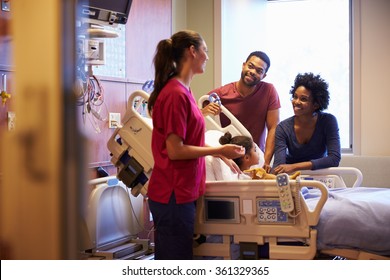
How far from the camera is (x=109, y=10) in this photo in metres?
3.49

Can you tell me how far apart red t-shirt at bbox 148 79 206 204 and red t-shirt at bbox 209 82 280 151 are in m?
1.36

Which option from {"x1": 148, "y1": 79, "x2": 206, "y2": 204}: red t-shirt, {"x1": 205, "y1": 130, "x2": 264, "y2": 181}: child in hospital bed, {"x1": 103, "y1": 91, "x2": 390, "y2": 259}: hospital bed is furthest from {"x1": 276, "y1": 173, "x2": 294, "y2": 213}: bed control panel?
{"x1": 205, "y1": 130, "x2": 264, "y2": 181}: child in hospital bed

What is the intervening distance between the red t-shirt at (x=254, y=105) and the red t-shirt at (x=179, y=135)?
1.36m

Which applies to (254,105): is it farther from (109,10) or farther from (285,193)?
(285,193)

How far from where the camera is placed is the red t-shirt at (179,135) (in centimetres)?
227

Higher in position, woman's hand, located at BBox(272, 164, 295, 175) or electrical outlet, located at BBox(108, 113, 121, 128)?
electrical outlet, located at BBox(108, 113, 121, 128)

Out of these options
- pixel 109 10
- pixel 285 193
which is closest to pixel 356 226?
pixel 285 193

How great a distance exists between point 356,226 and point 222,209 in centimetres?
60

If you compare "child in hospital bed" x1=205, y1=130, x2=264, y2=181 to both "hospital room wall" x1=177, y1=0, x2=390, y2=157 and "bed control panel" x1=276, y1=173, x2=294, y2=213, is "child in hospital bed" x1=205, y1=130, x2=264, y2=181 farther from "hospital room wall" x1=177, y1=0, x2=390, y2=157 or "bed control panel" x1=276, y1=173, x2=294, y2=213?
"hospital room wall" x1=177, y1=0, x2=390, y2=157

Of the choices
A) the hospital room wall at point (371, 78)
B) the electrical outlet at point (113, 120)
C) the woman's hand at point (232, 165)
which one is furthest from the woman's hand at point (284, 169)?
the hospital room wall at point (371, 78)

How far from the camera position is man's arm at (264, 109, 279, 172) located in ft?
11.5
